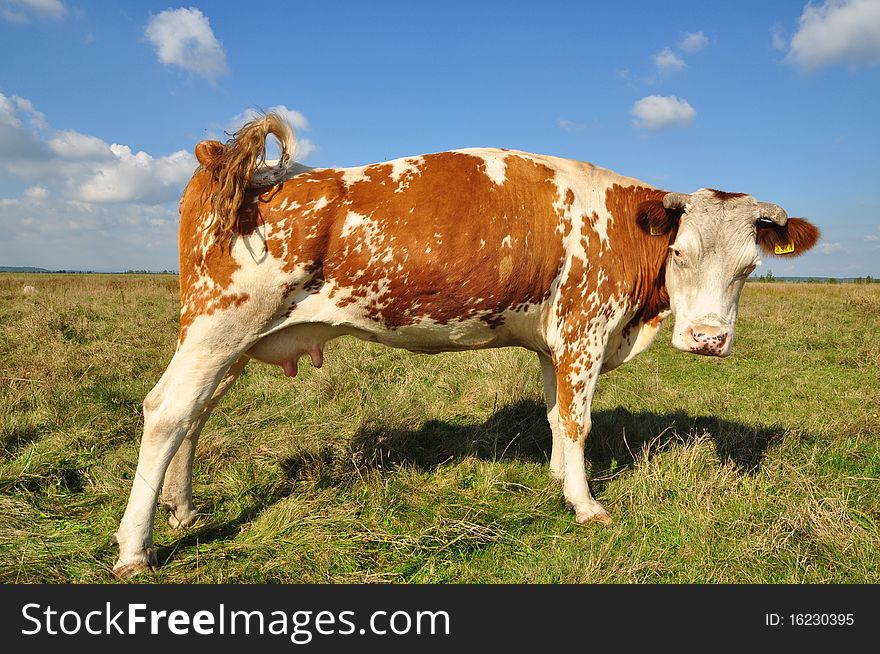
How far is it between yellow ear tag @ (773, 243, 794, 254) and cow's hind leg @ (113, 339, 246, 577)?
423cm

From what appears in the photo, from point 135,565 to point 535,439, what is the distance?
3731 mm

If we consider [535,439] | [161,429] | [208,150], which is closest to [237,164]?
[208,150]

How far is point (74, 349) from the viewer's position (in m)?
8.48

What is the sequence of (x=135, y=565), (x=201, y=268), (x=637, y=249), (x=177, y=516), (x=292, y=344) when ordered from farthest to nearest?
(x=637, y=249) → (x=177, y=516) → (x=292, y=344) → (x=201, y=268) → (x=135, y=565)

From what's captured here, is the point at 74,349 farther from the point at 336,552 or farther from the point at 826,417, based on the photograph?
the point at 826,417

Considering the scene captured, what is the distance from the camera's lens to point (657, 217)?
4.34 metres

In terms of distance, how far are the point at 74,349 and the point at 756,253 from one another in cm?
911

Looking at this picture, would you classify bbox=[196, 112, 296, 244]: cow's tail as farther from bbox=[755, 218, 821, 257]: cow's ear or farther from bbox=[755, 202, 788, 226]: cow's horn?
bbox=[755, 218, 821, 257]: cow's ear

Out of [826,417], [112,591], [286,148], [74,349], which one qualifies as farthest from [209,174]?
[826,417]

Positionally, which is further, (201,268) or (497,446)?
(497,446)

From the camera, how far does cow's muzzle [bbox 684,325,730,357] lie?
407 cm

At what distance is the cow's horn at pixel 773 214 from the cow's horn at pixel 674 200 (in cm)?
56

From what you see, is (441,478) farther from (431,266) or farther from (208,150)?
(208,150)

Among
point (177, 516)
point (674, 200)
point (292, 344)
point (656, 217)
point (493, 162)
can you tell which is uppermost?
point (493, 162)
